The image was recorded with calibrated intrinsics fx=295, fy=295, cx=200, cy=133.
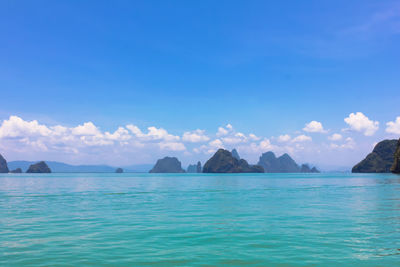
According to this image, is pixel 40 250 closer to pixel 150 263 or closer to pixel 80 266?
pixel 80 266

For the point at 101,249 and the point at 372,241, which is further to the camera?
the point at 372,241

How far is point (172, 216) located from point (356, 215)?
18645mm

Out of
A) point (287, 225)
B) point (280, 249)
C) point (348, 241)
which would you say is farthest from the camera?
point (287, 225)

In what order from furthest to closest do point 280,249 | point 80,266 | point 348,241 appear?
point 348,241, point 280,249, point 80,266

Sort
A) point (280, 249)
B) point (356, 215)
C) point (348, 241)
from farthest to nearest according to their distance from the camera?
point (356, 215)
point (348, 241)
point (280, 249)

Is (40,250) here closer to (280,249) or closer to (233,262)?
(233,262)

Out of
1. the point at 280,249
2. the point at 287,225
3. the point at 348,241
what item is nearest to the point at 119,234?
the point at 280,249

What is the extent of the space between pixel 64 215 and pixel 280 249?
23.6 meters

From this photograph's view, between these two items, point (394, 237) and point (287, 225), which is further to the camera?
point (287, 225)

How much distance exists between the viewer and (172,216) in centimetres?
3022

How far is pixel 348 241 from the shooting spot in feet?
60.3

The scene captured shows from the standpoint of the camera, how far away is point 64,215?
30.9 m

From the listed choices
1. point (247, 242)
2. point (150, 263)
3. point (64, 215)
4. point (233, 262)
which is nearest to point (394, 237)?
point (247, 242)

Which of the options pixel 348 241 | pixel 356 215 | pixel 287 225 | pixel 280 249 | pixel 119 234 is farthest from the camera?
pixel 356 215
